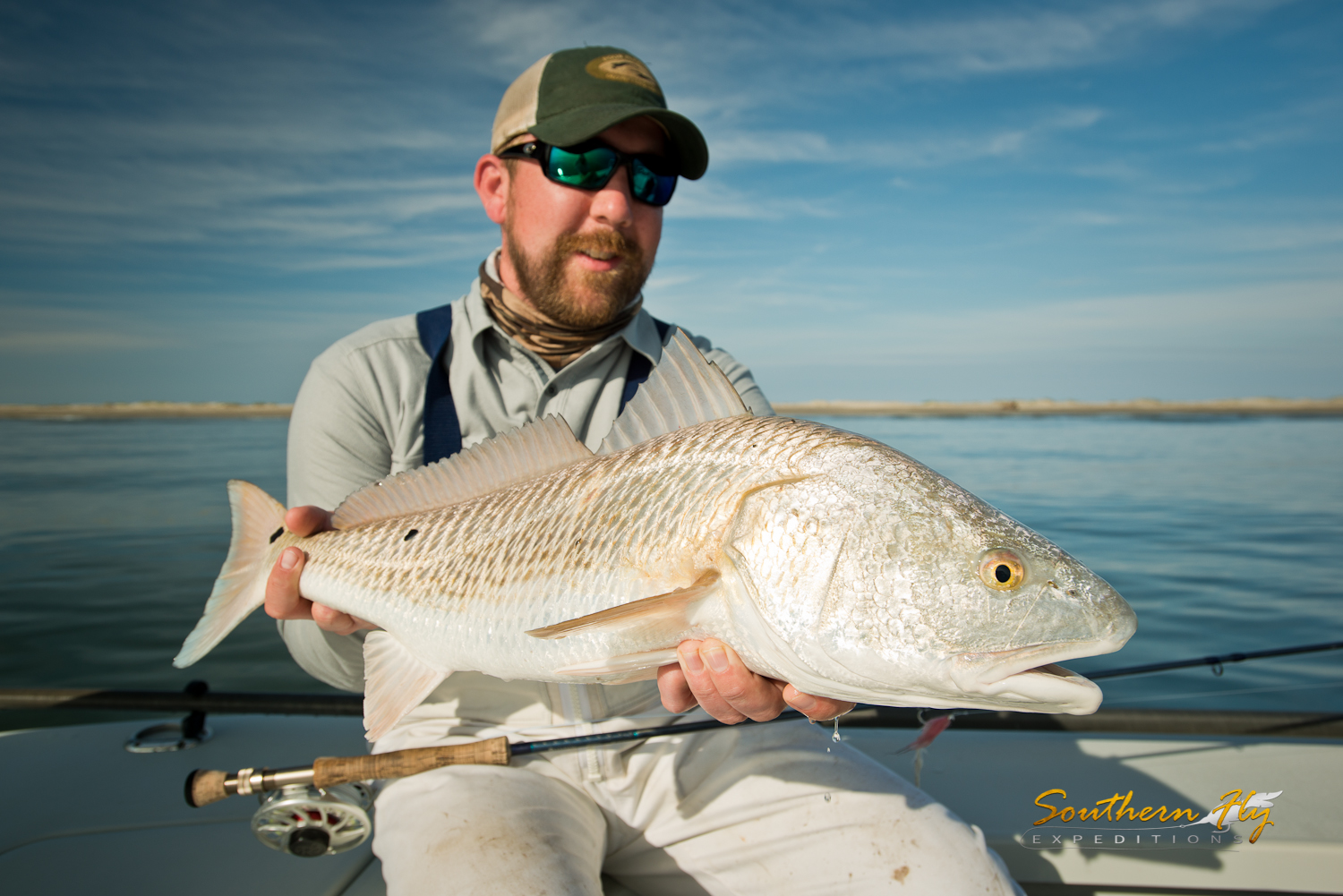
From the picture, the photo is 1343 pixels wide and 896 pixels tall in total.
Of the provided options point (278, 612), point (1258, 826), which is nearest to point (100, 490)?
point (278, 612)

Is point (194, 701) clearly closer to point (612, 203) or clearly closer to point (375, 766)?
point (375, 766)

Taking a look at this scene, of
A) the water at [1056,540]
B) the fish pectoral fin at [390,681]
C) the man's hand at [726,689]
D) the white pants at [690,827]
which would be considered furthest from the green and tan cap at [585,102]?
the water at [1056,540]

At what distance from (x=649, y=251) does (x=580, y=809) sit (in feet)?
7.71

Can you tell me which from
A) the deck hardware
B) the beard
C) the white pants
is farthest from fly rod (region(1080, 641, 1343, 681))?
the deck hardware

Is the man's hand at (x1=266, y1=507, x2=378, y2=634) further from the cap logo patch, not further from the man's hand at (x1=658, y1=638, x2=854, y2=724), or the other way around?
the cap logo patch

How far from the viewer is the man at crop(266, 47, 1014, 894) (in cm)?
213

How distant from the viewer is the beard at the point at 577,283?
3.33m

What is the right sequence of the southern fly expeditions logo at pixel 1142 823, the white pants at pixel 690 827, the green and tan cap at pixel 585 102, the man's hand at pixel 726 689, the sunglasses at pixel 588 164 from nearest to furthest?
the man's hand at pixel 726 689 → the white pants at pixel 690 827 → the southern fly expeditions logo at pixel 1142 823 → the green and tan cap at pixel 585 102 → the sunglasses at pixel 588 164

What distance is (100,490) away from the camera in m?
15.0

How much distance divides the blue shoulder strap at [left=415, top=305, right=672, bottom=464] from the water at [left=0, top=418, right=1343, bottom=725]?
383cm

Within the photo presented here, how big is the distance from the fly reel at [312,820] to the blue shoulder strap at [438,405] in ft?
3.94

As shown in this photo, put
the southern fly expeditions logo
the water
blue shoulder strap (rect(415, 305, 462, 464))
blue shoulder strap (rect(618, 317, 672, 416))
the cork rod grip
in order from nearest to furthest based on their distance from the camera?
the cork rod grip, the southern fly expeditions logo, blue shoulder strap (rect(415, 305, 462, 464)), blue shoulder strap (rect(618, 317, 672, 416)), the water

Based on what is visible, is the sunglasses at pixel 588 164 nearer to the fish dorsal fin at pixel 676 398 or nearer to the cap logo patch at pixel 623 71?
the cap logo patch at pixel 623 71

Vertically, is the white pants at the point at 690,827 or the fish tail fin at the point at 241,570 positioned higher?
the fish tail fin at the point at 241,570
